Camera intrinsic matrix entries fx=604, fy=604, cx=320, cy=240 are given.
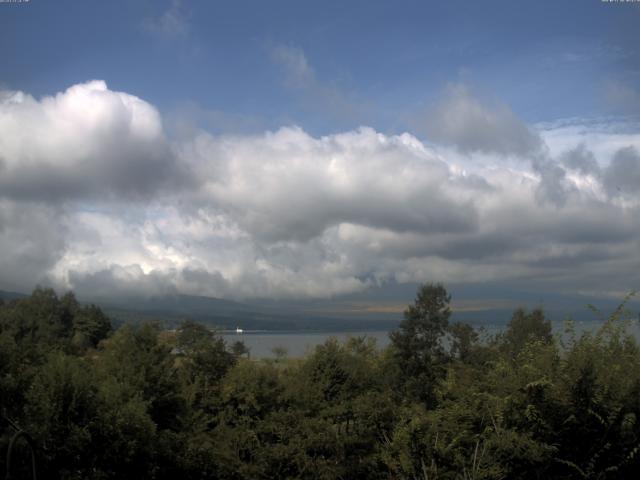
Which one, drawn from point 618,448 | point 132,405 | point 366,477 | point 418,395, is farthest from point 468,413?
point 418,395

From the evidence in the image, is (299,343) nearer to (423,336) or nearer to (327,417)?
(423,336)

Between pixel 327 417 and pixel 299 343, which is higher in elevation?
pixel 327 417

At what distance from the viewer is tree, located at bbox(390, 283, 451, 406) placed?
148 ft

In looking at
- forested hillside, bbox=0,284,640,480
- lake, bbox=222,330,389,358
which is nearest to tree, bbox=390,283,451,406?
lake, bbox=222,330,389,358

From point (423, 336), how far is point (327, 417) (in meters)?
29.7

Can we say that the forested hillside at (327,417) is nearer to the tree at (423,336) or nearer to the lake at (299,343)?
the lake at (299,343)

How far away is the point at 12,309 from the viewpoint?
78062 mm

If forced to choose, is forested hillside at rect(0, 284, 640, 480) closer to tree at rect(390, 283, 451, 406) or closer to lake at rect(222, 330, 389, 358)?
lake at rect(222, 330, 389, 358)

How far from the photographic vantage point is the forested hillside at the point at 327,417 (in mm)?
11125

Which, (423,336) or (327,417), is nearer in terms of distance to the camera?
(327,417)

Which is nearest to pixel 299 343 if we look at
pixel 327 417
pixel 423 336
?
pixel 423 336

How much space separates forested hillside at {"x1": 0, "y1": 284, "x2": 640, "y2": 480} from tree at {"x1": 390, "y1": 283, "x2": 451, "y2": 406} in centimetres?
2149

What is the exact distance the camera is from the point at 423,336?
155 ft

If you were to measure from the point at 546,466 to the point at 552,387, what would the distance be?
1.46m
